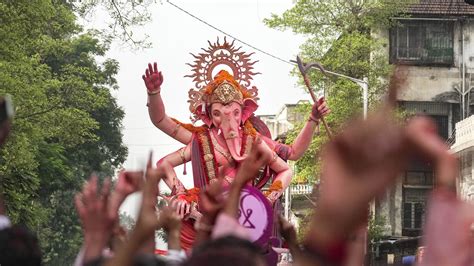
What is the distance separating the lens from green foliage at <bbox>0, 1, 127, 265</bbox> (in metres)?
24.5

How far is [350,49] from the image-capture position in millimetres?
40625

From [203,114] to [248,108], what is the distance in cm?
41

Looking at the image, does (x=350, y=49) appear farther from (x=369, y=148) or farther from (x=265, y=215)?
(x=369, y=148)

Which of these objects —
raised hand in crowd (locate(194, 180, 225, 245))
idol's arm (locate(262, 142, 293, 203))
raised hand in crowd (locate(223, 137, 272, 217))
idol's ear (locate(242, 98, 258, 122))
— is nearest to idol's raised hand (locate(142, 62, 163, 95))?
idol's ear (locate(242, 98, 258, 122))

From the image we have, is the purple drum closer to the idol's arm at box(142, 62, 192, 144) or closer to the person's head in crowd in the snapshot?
the person's head in crowd

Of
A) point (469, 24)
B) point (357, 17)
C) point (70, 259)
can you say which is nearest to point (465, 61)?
point (469, 24)

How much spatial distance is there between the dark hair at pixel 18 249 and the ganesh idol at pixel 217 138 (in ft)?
20.2

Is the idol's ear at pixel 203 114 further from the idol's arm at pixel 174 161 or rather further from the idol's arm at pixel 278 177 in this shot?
the idol's arm at pixel 278 177

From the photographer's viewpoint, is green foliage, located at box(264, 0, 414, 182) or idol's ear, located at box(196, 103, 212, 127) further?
green foliage, located at box(264, 0, 414, 182)

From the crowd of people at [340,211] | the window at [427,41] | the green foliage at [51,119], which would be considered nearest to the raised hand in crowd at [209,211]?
the crowd of people at [340,211]

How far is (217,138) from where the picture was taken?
1191 cm

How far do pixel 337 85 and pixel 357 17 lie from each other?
9.88 ft

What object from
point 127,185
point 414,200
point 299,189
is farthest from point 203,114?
point 299,189

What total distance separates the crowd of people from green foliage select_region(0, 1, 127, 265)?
17176 mm
